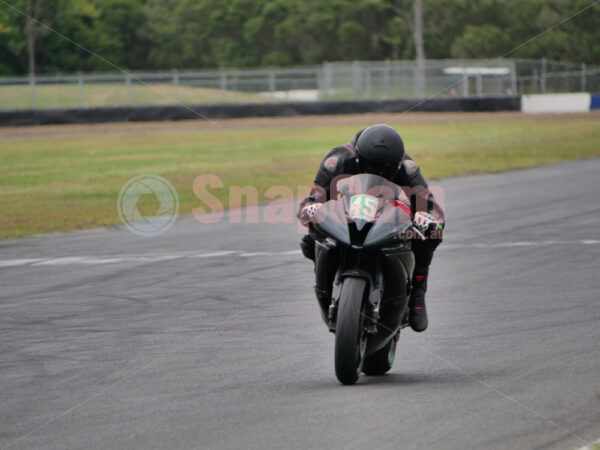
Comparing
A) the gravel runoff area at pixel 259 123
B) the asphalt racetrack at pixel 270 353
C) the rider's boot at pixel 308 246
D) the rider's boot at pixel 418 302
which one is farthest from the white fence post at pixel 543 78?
the rider's boot at pixel 308 246

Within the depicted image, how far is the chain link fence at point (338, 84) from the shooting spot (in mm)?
44469

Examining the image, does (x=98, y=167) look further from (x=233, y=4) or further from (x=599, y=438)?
(x=233, y=4)

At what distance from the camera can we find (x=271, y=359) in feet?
19.9

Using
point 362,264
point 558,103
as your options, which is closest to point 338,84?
point 558,103

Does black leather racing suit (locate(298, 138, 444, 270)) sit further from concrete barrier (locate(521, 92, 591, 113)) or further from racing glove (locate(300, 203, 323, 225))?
concrete barrier (locate(521, 92, 591, 113))

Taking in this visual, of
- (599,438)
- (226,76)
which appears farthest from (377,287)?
(226,76)

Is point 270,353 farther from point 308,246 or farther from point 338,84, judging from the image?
point 338,84

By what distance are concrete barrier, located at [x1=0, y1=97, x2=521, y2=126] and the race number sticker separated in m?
32.6

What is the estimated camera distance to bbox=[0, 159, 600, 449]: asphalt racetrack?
4.53 m

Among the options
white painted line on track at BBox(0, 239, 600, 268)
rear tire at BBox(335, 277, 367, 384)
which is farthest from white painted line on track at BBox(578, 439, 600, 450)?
white painted line on track at BBox(0, 239, 600, 268)

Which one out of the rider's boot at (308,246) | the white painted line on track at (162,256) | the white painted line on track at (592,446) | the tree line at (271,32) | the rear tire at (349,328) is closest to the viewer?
the white painted line on track at (592,446)

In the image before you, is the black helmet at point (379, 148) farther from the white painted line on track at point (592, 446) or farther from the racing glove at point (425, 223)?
the white painted line on track at point (592, 446)

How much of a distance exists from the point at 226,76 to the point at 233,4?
4510 centimetres

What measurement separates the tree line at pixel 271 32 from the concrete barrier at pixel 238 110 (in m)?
22.5
